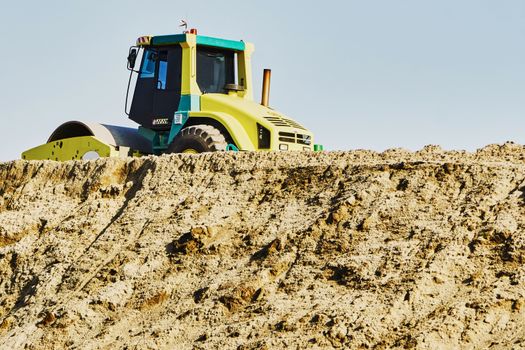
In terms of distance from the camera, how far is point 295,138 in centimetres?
1816

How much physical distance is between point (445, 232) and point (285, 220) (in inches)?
89.3

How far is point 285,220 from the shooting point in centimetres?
1353

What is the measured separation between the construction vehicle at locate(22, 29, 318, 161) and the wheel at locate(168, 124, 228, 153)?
0.02 metres

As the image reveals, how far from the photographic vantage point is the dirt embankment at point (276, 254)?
11198 millimetres

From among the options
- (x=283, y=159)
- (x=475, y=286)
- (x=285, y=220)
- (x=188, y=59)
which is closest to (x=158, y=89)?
(x=188, y=59)

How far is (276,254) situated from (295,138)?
561 cm

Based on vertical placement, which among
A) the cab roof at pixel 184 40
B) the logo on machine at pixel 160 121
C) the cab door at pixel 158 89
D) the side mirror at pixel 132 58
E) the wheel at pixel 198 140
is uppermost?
the cab roof at pixel 184 40

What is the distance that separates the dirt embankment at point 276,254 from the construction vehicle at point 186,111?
207cm

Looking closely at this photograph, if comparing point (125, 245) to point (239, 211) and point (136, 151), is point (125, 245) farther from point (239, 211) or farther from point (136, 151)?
point (136, 151)

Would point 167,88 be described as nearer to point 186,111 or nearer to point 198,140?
point 186,111

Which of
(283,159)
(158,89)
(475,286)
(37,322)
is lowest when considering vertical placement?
(37,322)

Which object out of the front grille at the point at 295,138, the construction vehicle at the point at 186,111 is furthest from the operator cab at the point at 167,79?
the front grille at the point at 295,138

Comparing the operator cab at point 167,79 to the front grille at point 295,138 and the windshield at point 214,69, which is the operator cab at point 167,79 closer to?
the windshield at point 214,69

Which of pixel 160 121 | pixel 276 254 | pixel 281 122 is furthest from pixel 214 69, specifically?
pixel 276 254
